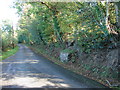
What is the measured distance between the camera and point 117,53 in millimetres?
6195

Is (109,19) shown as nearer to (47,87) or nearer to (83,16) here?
(83,16)

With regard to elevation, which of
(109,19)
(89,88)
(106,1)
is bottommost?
(89,88)

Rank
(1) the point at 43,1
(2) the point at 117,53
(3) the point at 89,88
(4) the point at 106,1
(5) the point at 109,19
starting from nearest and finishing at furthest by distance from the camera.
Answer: (3) the point at 89,88, (2) the point at 117,53, (4) the point at 106,1, (5) the point at 109,19, (1) the point at 43,1

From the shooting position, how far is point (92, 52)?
829cm

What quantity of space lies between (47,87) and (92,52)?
470 cm

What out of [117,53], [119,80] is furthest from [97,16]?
[119,80]

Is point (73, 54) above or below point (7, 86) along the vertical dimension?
above

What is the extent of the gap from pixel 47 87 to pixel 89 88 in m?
1.86

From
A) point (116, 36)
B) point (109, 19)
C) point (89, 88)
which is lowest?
point (89, 88)

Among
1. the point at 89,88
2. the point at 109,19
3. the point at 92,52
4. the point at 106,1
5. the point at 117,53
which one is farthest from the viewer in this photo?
the point at 92,52

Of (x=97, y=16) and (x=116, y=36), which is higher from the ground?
(x=97, y=16)

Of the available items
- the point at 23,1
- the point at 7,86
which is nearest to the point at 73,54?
the point at 7,86

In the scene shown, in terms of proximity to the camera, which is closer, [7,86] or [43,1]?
[7,86]

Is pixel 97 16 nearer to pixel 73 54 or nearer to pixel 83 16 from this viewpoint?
pixel 83 16
